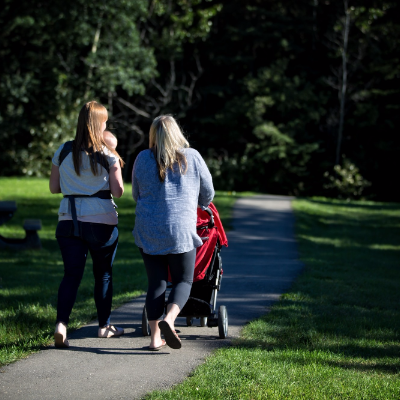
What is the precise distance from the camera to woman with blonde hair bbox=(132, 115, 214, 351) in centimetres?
442

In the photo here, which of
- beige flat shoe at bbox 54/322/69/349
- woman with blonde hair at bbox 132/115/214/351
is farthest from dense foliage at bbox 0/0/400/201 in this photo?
beige flat shoe at bbox 54/322/69/349

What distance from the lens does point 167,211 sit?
443 centimetres

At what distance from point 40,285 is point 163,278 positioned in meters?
3.71

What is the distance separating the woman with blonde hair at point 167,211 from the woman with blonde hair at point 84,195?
308mm

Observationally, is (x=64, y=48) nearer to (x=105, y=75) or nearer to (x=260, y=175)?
(x=105, y=75)

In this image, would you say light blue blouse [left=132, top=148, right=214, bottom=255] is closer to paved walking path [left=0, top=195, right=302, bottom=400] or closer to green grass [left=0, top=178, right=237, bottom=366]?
paved walking path [left=0, top=195, right=302, bottom=400]

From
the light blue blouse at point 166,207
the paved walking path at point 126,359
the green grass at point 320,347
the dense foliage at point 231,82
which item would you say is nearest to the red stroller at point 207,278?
the paved walking path at point 126,359

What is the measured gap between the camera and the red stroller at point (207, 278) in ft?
16.1

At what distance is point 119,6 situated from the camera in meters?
24.4

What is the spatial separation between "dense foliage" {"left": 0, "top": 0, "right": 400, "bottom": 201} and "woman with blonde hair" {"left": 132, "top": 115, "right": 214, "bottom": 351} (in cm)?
2100

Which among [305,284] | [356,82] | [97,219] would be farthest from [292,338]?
[356,82]

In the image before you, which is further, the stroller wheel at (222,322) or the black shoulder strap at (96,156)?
the stroller wheel at (222,322)

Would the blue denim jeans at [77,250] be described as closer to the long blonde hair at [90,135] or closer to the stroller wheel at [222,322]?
the long blonde hair at [90,135]

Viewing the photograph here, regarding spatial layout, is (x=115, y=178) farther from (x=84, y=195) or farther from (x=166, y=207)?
(x=166, y=207)
